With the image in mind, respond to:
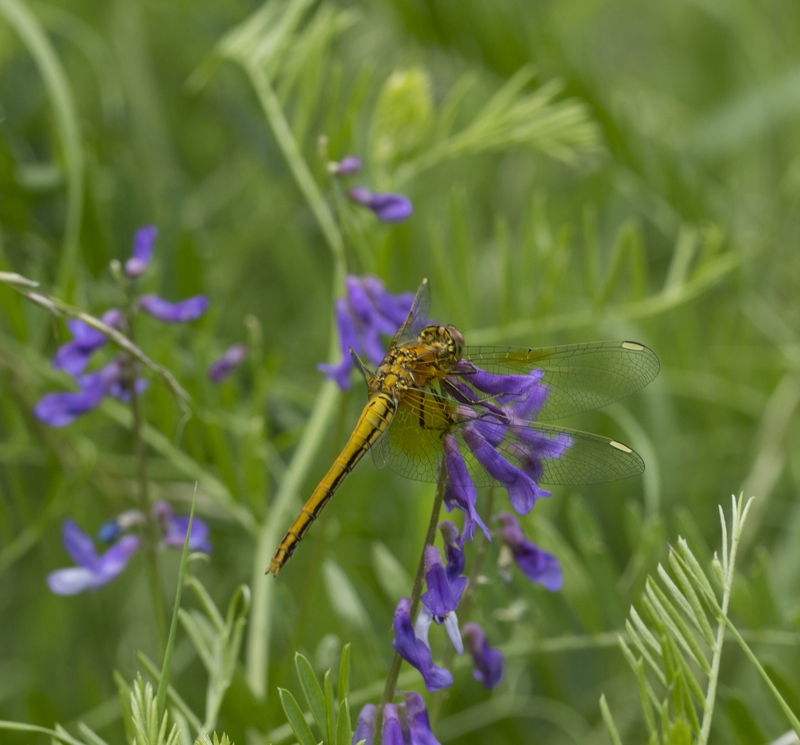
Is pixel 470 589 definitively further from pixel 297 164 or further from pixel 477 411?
pixel 297 164

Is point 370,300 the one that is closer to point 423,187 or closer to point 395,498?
point 395,498

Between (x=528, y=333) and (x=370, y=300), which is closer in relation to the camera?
(x=370, y=300)

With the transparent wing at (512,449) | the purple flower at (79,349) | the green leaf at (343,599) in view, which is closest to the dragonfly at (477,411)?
the transparent wing at (512,449)

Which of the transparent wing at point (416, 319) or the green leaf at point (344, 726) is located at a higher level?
the transparent wing at point (416, 319)

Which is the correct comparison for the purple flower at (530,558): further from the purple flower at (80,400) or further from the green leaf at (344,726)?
the purple flower at (80,400)

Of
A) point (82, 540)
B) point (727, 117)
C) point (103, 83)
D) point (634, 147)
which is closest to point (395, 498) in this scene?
point (82, 540)
